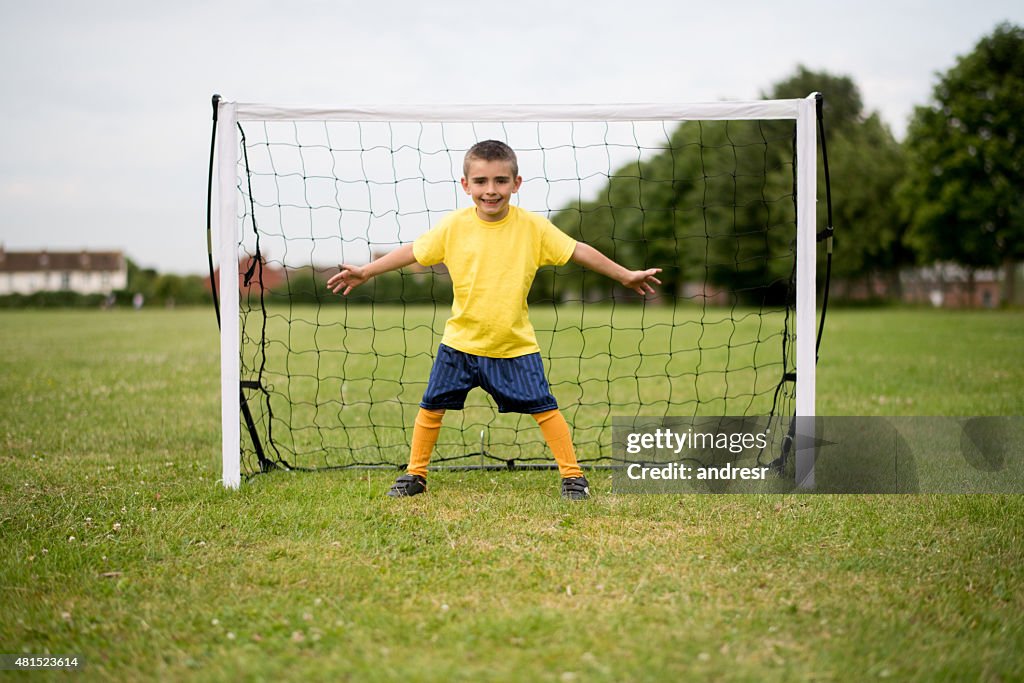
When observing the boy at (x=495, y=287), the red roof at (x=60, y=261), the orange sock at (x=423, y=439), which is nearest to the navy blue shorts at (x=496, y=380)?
the boy at (x=495, y=287)

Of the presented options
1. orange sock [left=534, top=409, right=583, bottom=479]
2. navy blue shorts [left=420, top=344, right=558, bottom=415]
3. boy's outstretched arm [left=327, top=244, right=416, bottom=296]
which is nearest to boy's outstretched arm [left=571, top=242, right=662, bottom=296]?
navy blue shorts [left=420, top=344, right=558, bottom=415]

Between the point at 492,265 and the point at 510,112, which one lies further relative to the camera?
the point at 510,112

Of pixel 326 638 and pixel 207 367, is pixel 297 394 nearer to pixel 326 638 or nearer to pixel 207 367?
pixel 207 367

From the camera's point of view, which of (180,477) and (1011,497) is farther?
(180,477)

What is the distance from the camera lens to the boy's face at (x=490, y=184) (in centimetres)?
407

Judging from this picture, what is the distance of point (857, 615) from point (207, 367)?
10105 millimetres

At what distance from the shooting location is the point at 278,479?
187 inches

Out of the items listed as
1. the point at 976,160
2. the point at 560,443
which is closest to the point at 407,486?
the point at 560,443

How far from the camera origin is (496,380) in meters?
4.25

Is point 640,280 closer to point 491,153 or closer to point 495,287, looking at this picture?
point 495,287

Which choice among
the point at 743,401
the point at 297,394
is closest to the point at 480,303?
the point at 743,401

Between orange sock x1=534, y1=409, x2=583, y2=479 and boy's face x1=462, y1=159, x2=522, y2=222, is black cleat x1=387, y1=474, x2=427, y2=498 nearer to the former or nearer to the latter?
orange sock x1=534, y1=409, x2=583, y2=479

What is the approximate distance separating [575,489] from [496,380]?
702 millimetres

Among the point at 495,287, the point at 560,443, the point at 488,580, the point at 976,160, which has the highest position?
the point at 976,160
